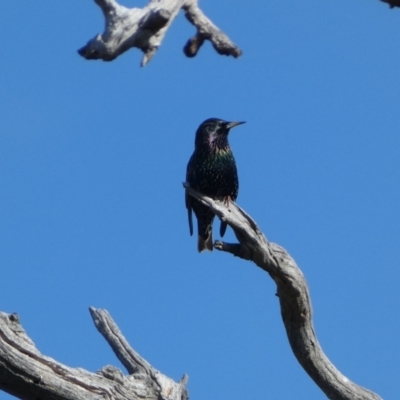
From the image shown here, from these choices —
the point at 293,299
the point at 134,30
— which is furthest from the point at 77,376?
the point at 134,30

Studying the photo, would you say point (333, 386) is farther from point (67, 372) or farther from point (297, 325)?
point (67, 372)

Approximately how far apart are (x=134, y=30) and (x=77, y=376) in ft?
7.67

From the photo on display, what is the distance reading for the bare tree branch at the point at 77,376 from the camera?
20.5 feet

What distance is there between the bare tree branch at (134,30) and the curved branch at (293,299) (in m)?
1.93

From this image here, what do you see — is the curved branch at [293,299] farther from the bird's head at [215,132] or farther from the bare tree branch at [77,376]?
the bird's head at [215,132]

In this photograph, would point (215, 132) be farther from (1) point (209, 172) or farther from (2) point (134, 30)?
(2) point (134, 30)

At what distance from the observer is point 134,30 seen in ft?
16.1

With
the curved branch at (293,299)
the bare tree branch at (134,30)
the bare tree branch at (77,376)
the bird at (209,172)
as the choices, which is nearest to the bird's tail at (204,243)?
the bird at (209,172)

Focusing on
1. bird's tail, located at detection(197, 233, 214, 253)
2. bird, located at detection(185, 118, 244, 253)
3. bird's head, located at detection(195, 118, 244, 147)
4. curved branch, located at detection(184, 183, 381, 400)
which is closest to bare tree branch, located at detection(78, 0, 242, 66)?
curved branch, located at detection(184, 183, 381, 400)

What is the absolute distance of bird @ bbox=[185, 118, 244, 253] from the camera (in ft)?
30.9

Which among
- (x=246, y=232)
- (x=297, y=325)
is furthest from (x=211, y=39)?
(x=297, y=325)

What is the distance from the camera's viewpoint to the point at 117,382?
6.66 meters

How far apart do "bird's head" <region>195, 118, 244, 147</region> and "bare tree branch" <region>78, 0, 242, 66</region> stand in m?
4.35

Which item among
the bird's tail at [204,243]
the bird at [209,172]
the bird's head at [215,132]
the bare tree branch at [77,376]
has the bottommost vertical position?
the bare tree branch at [77,376]
